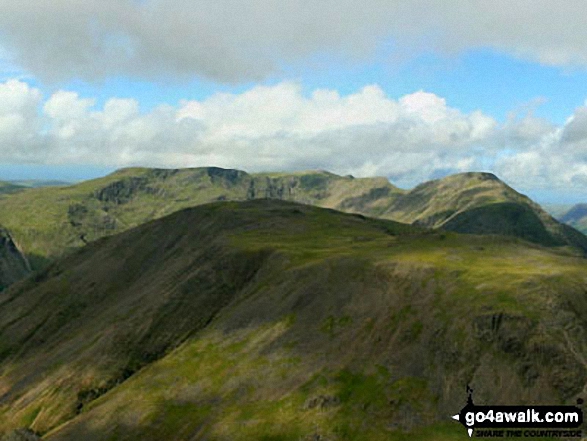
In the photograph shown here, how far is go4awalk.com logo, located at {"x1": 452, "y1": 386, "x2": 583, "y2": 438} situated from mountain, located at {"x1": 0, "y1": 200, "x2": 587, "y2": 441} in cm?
150

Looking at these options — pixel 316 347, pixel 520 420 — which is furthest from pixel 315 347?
pixel 520 420

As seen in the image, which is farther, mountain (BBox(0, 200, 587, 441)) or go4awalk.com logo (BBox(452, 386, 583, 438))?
mountain (BBox(0, 200, 587, 441))

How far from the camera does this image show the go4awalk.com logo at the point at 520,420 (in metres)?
77.0

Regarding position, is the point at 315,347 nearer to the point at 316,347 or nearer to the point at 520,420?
the point at 316,347

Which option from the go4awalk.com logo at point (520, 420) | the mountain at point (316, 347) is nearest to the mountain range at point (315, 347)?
the mountain at point (316, 347)

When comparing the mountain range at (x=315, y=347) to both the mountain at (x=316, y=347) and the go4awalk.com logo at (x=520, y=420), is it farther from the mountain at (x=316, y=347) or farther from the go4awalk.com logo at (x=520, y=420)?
the go4awalk.com logo at (x=520, y=420)

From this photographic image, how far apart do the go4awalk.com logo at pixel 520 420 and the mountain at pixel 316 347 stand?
1.50m

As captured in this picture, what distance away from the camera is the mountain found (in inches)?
3472

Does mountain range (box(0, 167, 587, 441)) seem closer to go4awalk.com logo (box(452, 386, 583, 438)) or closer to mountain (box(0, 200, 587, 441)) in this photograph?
mountain (box(0, 200, 587, 441))

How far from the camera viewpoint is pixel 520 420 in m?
81.4

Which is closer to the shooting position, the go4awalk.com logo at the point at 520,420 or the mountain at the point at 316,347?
the go4awalk.com logo at the point at 520,420

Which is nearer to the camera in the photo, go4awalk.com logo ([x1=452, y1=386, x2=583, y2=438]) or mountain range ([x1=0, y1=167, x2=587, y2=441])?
go4awalk.com logo ([x1=452, y1=386, x2=583, y2=438])

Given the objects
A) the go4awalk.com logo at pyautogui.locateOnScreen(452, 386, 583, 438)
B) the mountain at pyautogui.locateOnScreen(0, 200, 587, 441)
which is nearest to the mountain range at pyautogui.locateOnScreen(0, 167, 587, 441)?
the mountain at pyautogui.locateOnScreen(0, 200, 587, 441)

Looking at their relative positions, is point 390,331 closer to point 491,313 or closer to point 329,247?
point 491,313
